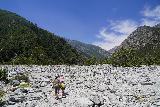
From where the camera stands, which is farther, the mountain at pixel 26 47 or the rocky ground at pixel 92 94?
the mountain at pixel 26 47

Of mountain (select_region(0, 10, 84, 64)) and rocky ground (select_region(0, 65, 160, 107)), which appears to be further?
mountain (select_region(0, 10, 84, 64))

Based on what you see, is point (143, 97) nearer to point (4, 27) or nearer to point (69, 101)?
A: point (69, 101)

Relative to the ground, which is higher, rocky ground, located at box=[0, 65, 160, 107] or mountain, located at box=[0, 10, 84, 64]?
mountain, located at box=[0, 10, 84, 64]

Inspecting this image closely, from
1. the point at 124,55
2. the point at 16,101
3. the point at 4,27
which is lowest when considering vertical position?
the point at 16,101

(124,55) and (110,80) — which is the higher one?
(124,55)

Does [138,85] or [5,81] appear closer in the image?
[138,85]

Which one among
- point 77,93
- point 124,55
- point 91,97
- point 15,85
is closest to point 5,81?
point 15,85

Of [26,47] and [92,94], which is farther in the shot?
[26,47]

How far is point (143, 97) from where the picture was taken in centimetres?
1925

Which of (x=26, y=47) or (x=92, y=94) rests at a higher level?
(x=26, y=47)

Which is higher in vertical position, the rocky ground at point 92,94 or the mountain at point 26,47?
the mountain at point 26,47

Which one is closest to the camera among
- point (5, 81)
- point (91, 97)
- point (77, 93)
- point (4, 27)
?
point (91, 97)

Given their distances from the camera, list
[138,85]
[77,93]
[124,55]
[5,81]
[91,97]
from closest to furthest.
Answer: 1. [91,97]
2. [77,93]
3. [138,85]
4. [5,81]
5. [124,55]

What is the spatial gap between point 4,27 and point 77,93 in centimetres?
18500
